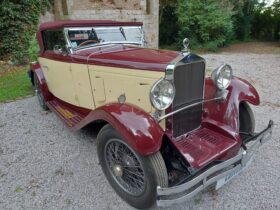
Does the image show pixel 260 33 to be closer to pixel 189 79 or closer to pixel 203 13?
pixel 203 13

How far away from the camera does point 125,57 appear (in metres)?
2.79

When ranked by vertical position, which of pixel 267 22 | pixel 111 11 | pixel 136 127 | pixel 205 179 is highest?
pixel 111 11

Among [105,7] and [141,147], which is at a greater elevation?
[105,7]

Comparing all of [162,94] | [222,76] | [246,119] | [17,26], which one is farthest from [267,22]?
[162,94]

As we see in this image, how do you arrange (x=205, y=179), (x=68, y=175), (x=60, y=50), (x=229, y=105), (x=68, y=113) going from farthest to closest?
(x=68, y=113) → (x=60, y=50) → (x=68, y=175) → (x=229, y=105) → (x=205, y=179)

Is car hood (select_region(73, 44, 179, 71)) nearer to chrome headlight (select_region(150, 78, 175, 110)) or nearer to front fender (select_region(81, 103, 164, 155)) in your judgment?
chrome headlight (select_region(150, 78, 175, 110))

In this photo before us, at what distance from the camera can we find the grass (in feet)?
19.3

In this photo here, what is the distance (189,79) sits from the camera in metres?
2.57

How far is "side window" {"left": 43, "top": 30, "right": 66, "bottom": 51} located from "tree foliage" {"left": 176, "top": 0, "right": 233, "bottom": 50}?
9750 mm

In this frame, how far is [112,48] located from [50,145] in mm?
1717

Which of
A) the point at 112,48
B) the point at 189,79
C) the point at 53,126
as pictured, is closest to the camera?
the point at 189,79

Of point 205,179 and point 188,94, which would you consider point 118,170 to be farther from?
point 188,94

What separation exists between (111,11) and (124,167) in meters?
10.8

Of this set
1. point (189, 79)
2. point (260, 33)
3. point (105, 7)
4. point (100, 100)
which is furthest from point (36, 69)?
point (260, 33)
